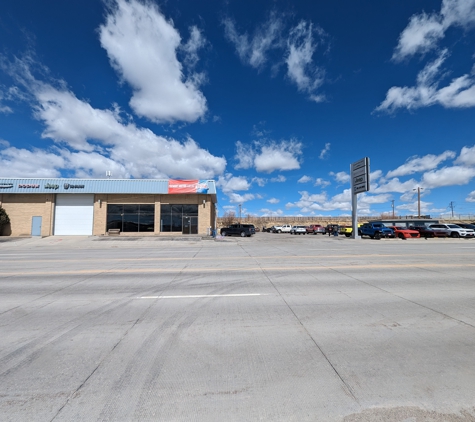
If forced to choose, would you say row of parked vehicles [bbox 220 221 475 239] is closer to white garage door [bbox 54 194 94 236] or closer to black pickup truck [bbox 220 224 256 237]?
black pickup truck [bbox 220 224 256 237]

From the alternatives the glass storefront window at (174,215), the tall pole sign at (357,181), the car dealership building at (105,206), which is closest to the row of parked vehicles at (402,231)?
the tall pole sign at (357,181)

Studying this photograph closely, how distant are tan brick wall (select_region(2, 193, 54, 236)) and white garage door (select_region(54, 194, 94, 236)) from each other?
2.70 ft

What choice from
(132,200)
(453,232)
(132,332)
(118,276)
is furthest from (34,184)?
(453,232)

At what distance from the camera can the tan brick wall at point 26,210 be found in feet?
109

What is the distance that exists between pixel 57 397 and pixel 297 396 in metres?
2.47

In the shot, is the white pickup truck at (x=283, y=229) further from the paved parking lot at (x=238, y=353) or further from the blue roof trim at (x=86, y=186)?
the paved parking lot at (x=238, y=353)

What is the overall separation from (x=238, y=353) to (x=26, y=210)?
39352 millimetres

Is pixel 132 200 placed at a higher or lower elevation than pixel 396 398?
higher

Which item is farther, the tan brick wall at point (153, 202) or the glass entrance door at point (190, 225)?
the glass entrance door at point (190, 225)

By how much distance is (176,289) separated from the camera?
722cm

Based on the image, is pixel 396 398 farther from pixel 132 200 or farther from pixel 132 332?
pixel 132 200

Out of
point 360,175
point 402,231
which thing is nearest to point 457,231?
point 402,231

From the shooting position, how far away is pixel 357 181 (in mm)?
35906

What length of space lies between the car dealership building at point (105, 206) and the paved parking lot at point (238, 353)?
27.4m
